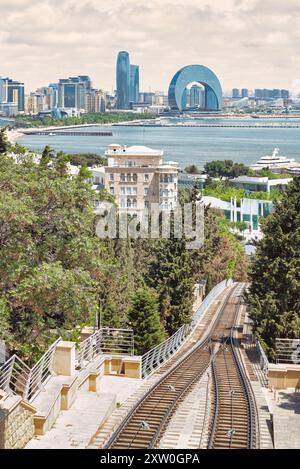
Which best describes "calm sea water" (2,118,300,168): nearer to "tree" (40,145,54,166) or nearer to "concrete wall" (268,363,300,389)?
"tree" (40,145,54,166)

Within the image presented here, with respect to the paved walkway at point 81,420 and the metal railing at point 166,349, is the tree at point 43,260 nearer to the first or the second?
the paved walkway at point 81,420

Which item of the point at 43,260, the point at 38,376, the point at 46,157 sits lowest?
the point at 38,376

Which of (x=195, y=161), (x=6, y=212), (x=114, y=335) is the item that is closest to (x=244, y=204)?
(x=114, y=335)

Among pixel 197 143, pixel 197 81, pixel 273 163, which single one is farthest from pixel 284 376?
pixel 197 81

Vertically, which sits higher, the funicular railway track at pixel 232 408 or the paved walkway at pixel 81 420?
the paved walkway at pixel 81 420

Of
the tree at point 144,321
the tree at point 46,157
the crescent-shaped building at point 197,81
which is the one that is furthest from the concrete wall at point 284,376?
the crescent-shaped building at point 197,81

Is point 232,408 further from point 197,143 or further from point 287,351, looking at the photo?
point 197,143

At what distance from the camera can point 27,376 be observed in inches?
276

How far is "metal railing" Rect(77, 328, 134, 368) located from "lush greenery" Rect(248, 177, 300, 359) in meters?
2.20

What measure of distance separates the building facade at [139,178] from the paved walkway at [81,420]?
31.5m

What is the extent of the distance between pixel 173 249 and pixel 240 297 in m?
7.42

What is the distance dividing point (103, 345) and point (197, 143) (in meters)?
118

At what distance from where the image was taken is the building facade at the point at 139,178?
3981cm

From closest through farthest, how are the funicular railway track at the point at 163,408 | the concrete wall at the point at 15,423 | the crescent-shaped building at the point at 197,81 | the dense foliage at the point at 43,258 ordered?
the concrete wall at the point at 15,423
the funicular railway track at the point at 163,408
the dense foliage at the point at 43,258
the crescent-shaped building at the point at 197,81
